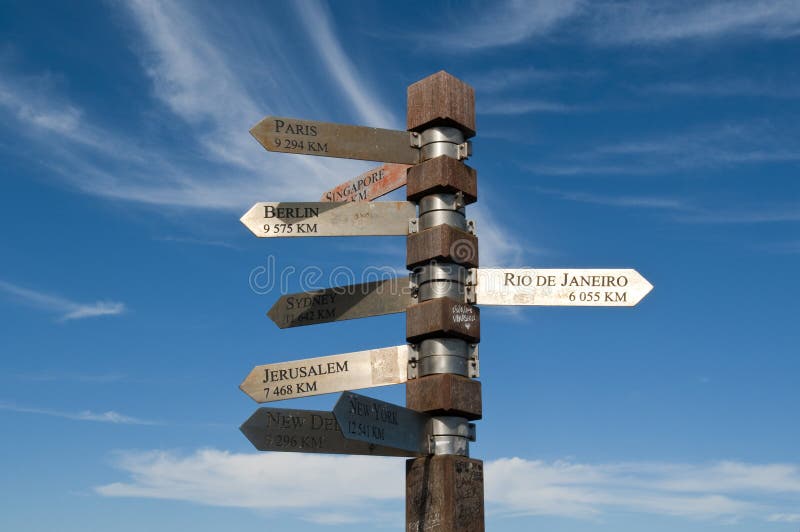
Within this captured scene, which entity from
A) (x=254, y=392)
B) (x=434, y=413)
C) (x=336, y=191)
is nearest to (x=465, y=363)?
(x=434, y=413)

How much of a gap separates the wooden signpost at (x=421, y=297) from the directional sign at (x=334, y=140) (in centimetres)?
1

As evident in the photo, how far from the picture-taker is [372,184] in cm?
916

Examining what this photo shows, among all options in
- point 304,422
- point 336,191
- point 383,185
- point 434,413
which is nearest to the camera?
point 304,422

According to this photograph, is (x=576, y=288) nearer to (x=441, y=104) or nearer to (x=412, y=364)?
(x=412, y=364)

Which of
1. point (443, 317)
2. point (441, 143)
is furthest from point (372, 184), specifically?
point (443, 317)

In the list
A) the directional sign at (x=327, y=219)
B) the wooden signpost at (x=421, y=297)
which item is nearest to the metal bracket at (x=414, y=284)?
the wooden signpost at (x=421, y=297)

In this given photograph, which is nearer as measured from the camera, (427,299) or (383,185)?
(427,299)

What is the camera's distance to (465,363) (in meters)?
8.00

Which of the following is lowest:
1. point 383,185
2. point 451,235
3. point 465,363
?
point 465,363

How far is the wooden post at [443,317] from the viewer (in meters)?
7.60

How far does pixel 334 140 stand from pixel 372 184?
1052 millimetres

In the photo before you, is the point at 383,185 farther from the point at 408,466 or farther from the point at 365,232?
the point at 408,466

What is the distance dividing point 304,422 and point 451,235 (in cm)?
216

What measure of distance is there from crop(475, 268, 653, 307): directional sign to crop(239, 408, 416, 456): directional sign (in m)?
1.90
